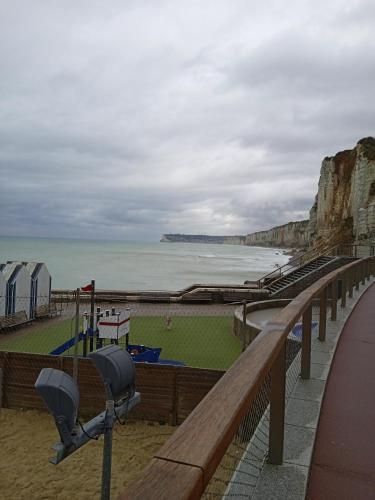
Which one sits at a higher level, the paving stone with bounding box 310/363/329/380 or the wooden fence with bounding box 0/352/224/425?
the paving stone with bounding box 310/363/329/380

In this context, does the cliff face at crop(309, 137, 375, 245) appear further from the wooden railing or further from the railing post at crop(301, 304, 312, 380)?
the wooden railing

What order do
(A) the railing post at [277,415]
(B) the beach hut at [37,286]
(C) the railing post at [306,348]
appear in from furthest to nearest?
(B) the beach hut at [37,286]
(C) the railing post at [306,348]
(A) the railing post at [277,415]

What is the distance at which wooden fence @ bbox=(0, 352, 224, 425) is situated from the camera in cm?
891

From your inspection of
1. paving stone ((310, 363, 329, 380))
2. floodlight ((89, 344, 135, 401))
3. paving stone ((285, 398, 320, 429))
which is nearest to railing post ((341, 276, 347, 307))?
paving stone ((310, 363, 329, 380))

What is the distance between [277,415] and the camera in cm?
240

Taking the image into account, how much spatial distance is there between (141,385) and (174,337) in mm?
6787

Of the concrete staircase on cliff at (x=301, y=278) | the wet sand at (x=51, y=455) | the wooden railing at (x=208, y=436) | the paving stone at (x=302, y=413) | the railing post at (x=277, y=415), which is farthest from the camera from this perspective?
the concrete staircase on cliff at (x=301, y=278)

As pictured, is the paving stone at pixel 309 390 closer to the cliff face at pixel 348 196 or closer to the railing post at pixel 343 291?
the railing post at pixel 343 291

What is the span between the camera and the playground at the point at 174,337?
13359 millimetres

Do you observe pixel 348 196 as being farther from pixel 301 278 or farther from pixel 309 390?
pixel 309 390

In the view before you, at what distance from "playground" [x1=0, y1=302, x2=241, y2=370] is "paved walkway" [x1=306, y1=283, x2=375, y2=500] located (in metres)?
7.81

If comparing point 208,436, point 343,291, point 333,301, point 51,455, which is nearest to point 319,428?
point 208,436

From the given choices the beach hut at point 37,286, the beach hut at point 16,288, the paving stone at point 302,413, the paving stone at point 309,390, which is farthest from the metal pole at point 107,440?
the beach hut at point 37,286

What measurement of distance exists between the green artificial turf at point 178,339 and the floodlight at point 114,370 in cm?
880
